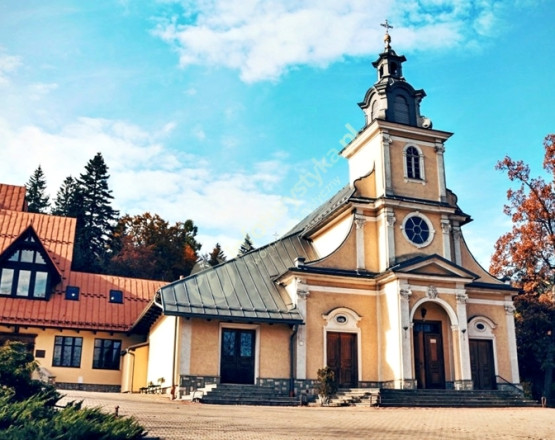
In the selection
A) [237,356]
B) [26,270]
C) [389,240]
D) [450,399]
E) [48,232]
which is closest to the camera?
[450,399]

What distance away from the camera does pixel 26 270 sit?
30219 millimetres

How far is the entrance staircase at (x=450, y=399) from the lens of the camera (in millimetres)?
20953

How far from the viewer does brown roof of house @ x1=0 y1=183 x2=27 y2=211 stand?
125ft

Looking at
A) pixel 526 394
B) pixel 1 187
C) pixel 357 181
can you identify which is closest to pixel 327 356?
pixel 357 181

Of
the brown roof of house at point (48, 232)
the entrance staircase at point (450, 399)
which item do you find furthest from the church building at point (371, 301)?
the brown roof of house at point (48, 232)

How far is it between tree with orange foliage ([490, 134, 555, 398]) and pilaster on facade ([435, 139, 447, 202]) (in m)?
7.61

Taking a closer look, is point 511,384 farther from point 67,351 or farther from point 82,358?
point 67,351

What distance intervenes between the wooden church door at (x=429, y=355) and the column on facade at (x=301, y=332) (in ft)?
16.1

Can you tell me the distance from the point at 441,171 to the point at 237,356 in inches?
513

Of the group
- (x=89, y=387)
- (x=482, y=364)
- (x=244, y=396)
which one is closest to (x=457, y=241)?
(x=482, y=364)

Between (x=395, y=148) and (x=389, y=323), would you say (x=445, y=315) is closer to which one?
(x=389, y=323)

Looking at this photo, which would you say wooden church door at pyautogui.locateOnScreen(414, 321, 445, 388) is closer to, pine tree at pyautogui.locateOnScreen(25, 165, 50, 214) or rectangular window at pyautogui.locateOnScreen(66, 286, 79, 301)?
rectangular window at pyautogui.locateOnScreen(66, 286, 79, 301)

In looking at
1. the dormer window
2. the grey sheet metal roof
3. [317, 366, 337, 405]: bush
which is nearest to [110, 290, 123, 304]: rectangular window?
the dormer window

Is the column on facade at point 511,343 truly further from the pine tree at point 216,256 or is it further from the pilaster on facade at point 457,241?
the pine tree at point 216,256
